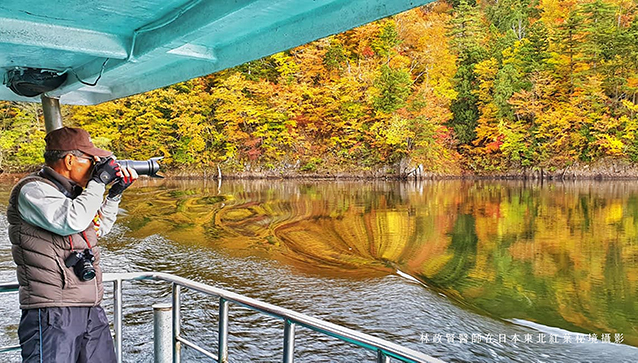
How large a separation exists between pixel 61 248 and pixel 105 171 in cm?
31

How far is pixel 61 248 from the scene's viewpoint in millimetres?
1620

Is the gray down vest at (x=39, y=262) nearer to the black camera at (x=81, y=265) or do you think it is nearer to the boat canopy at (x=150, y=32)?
the black camera at (x=81, y=265)

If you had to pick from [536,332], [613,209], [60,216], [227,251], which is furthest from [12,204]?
[613,209]

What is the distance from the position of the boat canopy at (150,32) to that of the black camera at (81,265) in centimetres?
112

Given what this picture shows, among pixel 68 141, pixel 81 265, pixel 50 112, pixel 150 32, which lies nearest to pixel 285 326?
pixel 81 265

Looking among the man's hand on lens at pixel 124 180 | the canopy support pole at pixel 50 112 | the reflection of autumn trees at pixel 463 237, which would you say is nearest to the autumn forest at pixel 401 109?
the reflection of autumn trees at pixel 463 237

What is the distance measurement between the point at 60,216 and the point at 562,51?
1203 inches

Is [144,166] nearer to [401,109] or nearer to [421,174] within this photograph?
[401,109]

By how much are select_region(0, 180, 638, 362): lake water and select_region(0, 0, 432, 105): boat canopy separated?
3036mm

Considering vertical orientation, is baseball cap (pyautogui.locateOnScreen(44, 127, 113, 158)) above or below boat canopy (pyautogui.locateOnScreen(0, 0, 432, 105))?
below

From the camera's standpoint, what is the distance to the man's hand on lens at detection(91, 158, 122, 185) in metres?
1.69

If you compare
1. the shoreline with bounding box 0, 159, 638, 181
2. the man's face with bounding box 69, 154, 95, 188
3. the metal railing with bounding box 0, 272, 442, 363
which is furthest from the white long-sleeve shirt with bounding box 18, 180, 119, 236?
the shoreline with bounding box 0, 159, 638, 181

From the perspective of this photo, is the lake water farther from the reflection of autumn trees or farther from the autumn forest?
Answer: the autumn forest

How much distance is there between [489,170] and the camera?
29.5 meters
